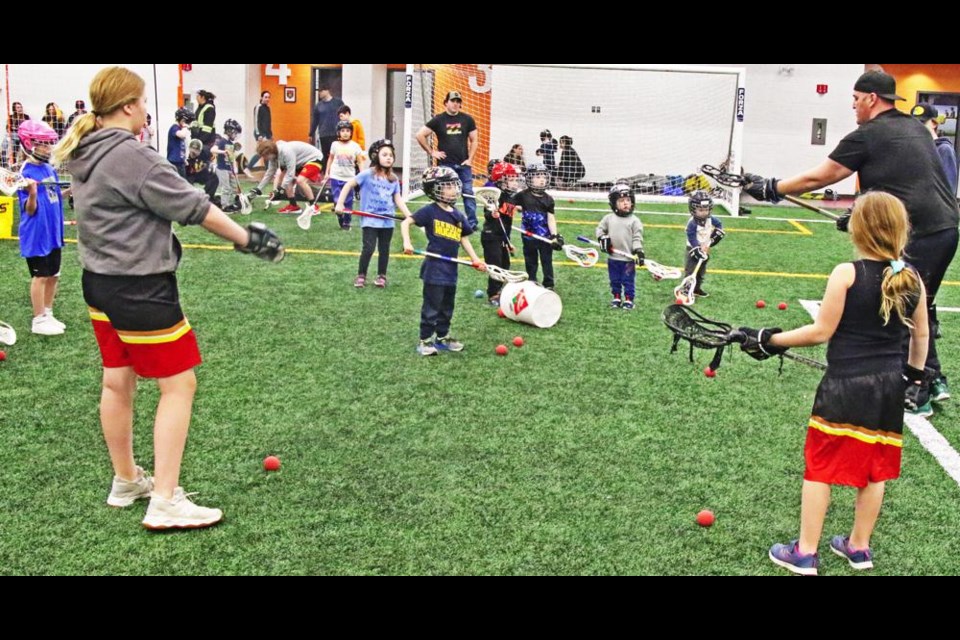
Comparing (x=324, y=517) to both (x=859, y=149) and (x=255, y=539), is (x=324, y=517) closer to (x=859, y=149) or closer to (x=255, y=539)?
(x=255, y=539)

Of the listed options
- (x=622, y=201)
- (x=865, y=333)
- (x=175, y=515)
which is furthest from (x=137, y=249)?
(x=622, y=201)

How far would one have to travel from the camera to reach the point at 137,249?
4332 millimetres

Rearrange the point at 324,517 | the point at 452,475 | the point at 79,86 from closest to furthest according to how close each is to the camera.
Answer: the point at 324,517 < the point at 452,475 < the point at 79,86

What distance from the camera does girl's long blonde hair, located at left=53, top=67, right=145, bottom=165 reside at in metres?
4.29

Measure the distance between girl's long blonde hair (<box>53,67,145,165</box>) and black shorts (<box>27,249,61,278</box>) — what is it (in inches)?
159

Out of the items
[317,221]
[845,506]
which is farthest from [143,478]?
[317,221]

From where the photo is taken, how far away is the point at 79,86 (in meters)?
18.6

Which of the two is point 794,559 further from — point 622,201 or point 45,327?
point 45,327

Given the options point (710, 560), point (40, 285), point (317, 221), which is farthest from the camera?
point (317, 221)

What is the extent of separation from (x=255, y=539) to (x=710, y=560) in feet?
6.94

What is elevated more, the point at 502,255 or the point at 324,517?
the point at 502,255

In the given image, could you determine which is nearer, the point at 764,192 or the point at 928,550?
the point at 928,550

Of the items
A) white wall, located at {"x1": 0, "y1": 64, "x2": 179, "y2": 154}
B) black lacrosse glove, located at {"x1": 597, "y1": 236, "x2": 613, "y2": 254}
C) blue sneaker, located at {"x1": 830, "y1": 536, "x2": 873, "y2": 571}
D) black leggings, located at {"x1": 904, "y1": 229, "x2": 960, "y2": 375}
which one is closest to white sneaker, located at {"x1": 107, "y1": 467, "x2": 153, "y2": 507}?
blue sneaker, located at {"x1": 830, "y1": 536, "x2": 873, "y2": 571}

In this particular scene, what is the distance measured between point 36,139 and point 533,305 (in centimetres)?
438
